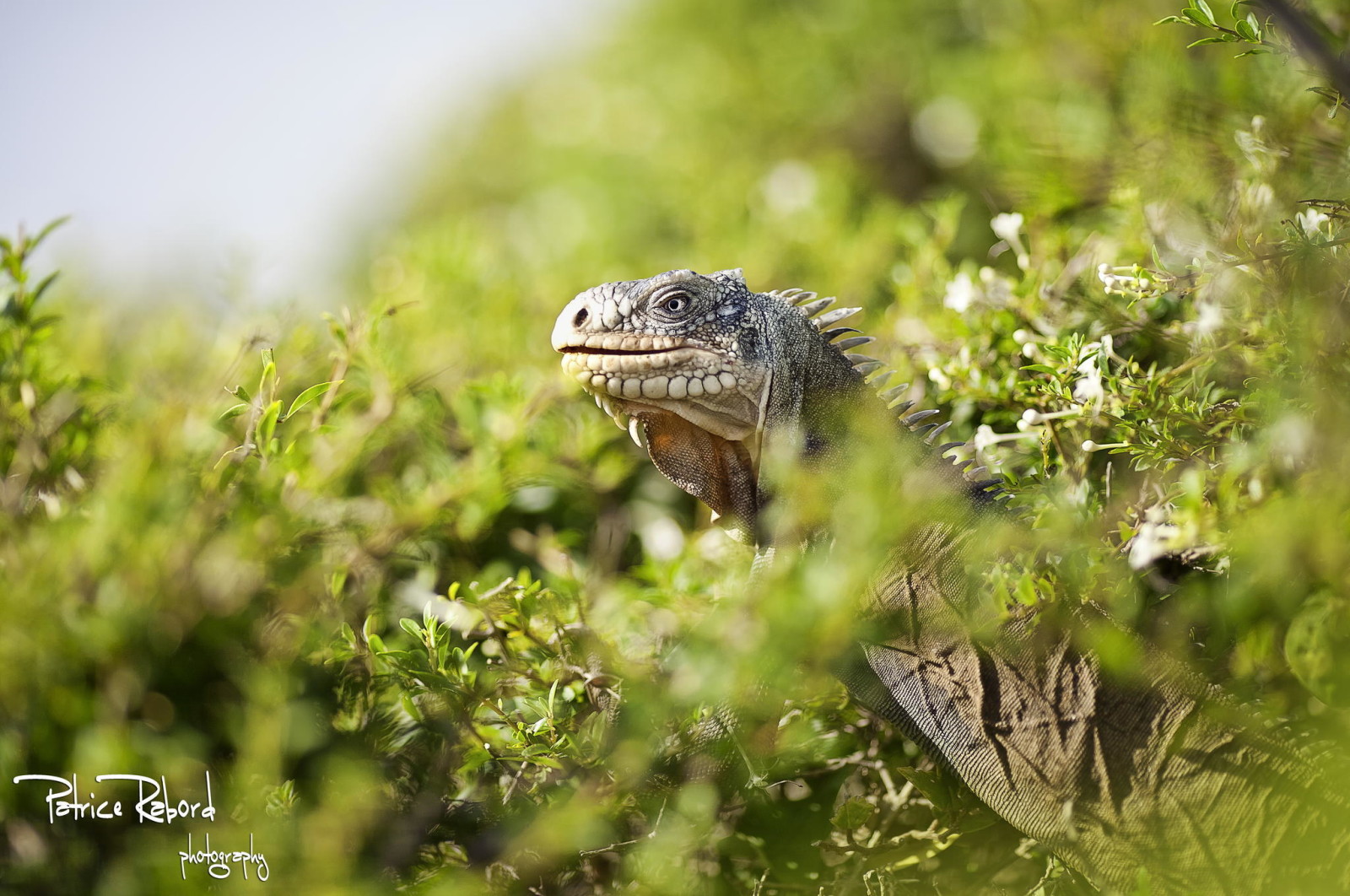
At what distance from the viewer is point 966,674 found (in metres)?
1.94

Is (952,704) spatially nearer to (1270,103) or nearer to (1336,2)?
(1270,103)

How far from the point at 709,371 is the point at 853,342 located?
19.0 inches

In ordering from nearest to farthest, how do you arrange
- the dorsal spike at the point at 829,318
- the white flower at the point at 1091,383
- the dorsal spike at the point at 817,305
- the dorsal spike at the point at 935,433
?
the white flower at the point at 1091,383 → the dorsal spike at the point at 935,433 → the dorsal spike at the point at 829,318 → the dorsal spike at the point at 817,305

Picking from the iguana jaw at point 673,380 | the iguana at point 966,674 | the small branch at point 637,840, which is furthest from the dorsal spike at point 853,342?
the small branch at point 637,840

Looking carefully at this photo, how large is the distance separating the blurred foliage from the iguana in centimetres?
11

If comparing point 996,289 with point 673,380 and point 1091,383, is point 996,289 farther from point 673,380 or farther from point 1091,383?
point 673,380

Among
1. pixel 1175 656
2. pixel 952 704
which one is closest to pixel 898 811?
pixel 952 704

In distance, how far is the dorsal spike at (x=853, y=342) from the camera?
248 cm

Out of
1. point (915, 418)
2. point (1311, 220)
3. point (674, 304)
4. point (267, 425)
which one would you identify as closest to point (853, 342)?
point (915, 418)

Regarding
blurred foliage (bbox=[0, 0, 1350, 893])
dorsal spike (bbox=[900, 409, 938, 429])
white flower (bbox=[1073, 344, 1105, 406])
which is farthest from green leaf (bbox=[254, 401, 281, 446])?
white flower (bbox=[1073, 344, 1105, 406])

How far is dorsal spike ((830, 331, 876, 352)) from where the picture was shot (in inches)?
97.7

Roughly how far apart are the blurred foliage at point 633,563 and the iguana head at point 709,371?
277 mm

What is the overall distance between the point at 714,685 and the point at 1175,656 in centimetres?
102

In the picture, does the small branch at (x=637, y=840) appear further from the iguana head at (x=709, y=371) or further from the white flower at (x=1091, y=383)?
the white flower at (x=1091, y=383)
